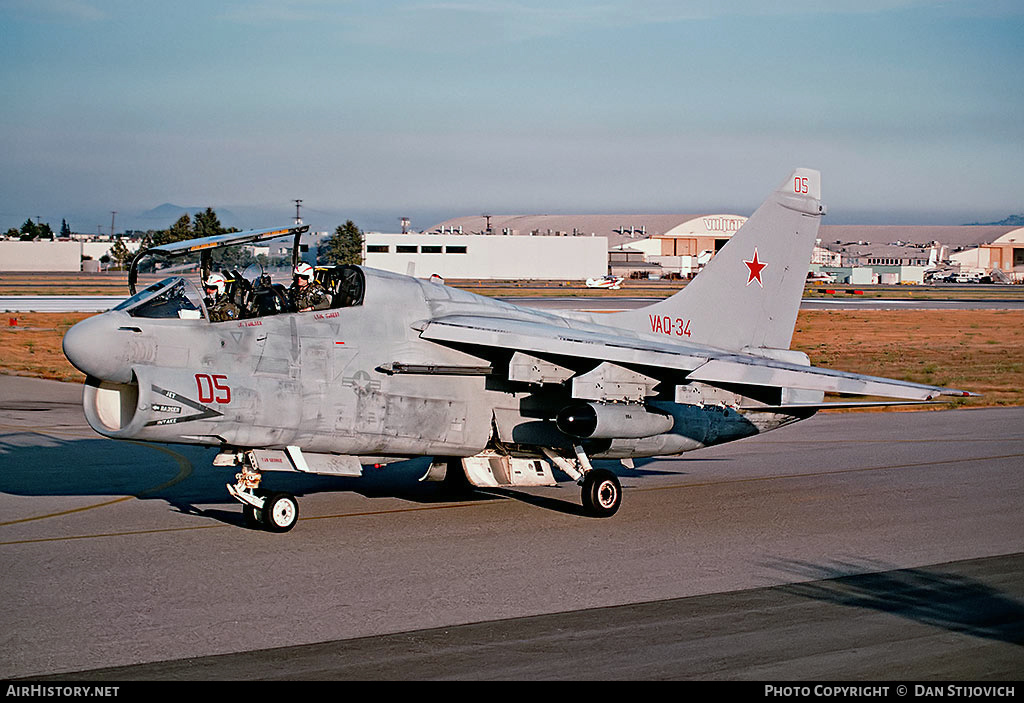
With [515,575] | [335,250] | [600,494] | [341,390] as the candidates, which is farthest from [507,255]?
[515,575]

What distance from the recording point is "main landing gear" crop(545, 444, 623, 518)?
13773 millimetres

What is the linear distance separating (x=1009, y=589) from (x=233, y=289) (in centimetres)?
896

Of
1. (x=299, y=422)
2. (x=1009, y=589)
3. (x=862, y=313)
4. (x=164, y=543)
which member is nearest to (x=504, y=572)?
(x=299, y=422)

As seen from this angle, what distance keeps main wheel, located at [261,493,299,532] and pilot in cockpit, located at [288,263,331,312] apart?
224cm

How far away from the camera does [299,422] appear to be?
39.9ft

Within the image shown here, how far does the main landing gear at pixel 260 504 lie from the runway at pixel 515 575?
19 cm

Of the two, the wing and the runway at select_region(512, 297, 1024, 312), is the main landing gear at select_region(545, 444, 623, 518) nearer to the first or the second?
the wing

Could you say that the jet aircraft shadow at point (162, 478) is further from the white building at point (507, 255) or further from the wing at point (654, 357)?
the white building at point (507, 255)

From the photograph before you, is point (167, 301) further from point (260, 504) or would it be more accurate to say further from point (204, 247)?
point (260, 504)

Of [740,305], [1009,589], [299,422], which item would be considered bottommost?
[1009,589]

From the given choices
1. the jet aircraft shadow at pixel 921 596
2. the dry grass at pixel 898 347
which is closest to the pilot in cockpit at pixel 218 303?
the jet aircraft shadow at pixel 921 596

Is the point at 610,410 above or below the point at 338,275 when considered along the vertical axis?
below
